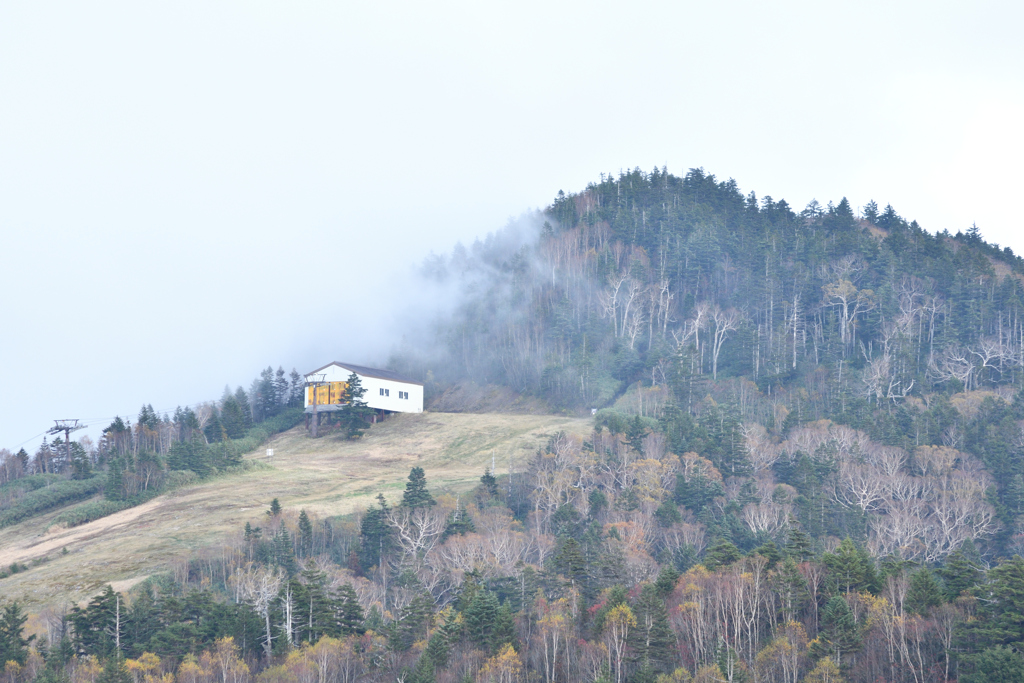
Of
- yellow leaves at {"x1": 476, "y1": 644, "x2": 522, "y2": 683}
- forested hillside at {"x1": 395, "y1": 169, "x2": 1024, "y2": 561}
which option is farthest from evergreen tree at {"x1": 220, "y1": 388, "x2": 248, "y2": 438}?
yellow leaves at {"x1": 476, "y1": 644, "x2": 522, "y2": 683}

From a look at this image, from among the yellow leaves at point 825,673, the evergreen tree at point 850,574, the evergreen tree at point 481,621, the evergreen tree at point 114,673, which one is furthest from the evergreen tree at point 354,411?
the yellow leaves at point 825,673

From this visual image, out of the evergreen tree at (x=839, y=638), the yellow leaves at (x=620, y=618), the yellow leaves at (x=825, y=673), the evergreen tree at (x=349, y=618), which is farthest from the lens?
the evergreen tree at (x=349, y=618)

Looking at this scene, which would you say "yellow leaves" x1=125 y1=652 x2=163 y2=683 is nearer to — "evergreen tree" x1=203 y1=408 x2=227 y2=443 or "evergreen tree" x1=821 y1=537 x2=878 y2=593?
"evergreen tree" x1=821 y1=537 x2=878 y2=593

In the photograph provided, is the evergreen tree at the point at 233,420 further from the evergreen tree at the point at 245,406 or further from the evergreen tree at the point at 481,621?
the evergreen tree at the point at 481,621

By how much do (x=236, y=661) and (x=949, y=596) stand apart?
35932mm

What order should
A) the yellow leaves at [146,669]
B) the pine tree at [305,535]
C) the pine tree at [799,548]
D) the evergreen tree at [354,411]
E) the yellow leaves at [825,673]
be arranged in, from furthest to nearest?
1. the evergreen tree at [354,411]
2. the pine tree at [305,535]
3. the pine tree at [799,548]
4. the yellow leaves at [146,669]
5. the yellow leaves at [825,673]

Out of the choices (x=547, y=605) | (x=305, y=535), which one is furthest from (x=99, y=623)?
(x=547, y=605)

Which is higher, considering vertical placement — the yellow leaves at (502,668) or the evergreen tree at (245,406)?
the evergreen tree at (245,406)

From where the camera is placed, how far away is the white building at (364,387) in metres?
104

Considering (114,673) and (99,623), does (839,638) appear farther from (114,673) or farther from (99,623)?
(99,623)

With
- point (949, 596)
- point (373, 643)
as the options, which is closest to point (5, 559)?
point (373, 643)

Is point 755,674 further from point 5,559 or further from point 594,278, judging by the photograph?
point 594,278

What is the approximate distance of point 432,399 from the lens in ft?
374

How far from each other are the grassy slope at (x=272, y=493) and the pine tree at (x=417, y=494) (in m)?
3.57
